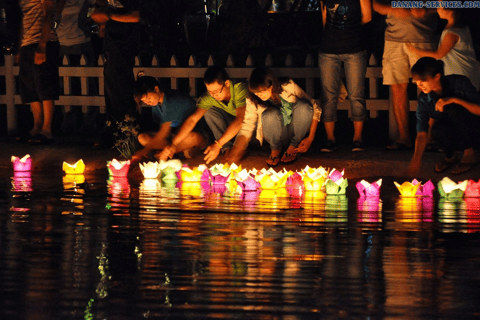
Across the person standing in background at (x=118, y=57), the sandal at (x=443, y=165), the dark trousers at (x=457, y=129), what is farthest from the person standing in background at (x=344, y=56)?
the person standing in background at (x=118, y=57)

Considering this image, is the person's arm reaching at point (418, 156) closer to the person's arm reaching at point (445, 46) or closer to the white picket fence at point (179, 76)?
the person's arm reaching at point (445, 46)

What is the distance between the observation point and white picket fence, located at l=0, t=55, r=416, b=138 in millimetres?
11188

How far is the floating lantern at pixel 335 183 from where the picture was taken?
824cm

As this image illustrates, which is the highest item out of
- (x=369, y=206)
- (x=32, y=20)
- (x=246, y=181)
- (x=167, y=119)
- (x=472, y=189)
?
(x=32, y=20)

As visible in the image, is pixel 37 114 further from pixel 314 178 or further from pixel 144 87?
pixel 314 178

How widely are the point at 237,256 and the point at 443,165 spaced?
4068mm

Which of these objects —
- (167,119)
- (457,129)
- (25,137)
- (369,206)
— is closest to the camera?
(369,206)

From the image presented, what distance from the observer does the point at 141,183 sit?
937 centimetres

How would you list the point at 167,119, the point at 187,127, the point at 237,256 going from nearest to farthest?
the point at 237,256
the point at 187,127
the point at 167,119

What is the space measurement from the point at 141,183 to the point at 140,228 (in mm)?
2791

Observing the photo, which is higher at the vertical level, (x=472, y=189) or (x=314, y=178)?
(x=314, y=178)

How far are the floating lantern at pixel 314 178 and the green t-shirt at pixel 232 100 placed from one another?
1561 mm

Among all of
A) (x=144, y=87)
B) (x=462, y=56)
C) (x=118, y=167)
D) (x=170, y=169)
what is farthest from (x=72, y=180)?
(x=462, y=56)

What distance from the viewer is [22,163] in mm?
10398
